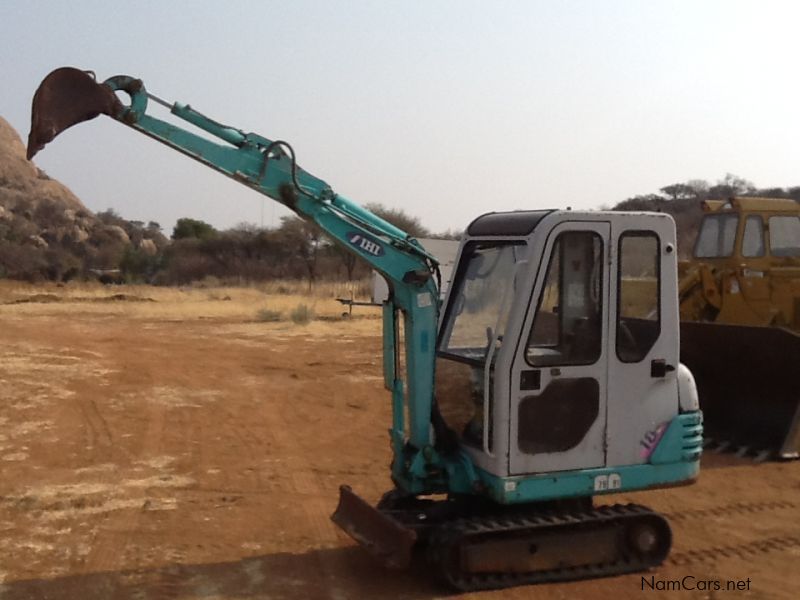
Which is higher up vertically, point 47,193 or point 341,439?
point 47,193

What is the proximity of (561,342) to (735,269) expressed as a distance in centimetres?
684

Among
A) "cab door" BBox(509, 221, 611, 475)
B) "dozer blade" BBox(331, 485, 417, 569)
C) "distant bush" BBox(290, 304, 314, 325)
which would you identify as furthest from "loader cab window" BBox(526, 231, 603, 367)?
"distant bush" BBox(290, 304, 314, 325)

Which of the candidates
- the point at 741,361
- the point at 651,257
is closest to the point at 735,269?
the point at 741,361

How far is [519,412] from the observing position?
17.4ft

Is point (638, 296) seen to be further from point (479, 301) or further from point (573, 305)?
point (479, 301)

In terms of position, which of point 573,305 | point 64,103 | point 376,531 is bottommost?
point 376,531

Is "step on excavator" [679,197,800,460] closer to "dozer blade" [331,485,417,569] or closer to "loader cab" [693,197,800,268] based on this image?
"loader cab" [693,197,800,268]

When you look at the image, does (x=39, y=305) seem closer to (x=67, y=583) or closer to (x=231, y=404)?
(x=231, y=404)

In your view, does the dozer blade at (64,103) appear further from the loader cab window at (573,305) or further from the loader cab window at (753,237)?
the loader cab window at (753,237)

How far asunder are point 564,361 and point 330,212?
5.88ft

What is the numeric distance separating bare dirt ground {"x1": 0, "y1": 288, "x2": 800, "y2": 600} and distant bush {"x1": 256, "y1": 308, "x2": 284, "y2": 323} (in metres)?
10.6

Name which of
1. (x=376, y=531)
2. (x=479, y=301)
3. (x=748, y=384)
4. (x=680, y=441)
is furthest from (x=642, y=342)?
(x=748, y=384)

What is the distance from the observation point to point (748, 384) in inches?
389

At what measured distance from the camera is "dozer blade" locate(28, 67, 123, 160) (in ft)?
16.4
